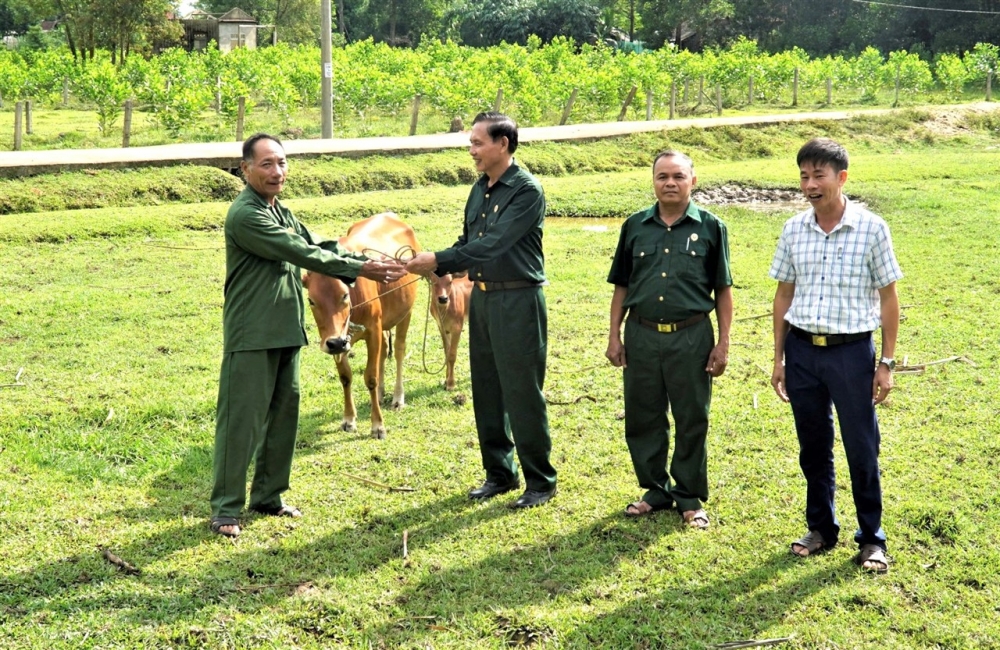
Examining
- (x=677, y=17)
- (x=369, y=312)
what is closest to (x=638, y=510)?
(x=369, y=312)

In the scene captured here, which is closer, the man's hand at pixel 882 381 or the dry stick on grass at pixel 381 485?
the man's hand at pixel 882 381

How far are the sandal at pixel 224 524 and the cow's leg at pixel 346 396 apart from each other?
6.26 ft

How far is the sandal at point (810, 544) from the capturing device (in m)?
5.27

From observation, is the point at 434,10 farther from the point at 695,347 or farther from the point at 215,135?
the point at 695,347

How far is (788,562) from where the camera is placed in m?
5.22

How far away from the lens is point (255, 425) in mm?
5688

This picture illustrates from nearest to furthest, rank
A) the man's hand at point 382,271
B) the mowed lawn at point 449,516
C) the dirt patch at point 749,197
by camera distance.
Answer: the mowed lawn at point 449,516 < the man's hand at point 382,271 < the dirt patch at point 749,197

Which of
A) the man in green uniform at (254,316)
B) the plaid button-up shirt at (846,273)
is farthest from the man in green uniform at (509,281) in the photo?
the plaid button-up shirt at (846,273)

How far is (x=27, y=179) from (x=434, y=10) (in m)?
55.8

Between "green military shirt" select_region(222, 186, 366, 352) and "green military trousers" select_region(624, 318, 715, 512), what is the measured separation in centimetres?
180

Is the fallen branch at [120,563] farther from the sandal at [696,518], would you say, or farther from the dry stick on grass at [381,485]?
the sandal at [696,518]

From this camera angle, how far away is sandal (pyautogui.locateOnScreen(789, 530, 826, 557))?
5.27 m

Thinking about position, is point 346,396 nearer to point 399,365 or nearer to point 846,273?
point 399,365

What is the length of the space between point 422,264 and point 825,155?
234 centimetres
